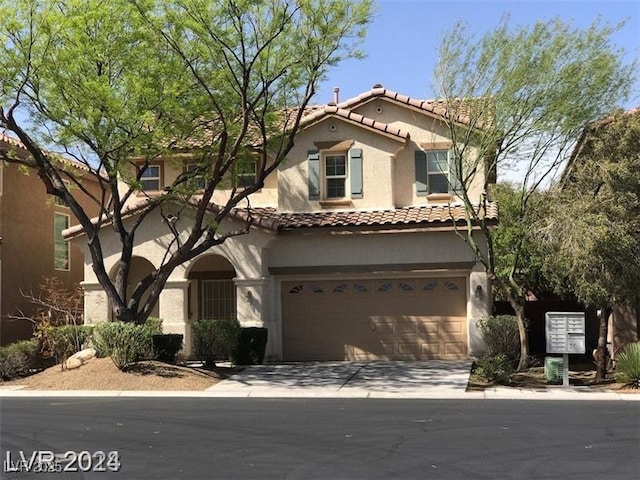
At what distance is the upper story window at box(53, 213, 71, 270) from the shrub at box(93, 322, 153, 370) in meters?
10.4

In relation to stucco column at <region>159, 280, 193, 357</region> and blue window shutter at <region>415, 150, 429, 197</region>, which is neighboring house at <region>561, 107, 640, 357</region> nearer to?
blue window shutter at <region>415, 150, 429, 197</region>

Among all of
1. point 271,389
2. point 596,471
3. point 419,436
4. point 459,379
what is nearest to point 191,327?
point 271,389

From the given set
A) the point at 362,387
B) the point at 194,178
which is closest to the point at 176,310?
the point at 194,178

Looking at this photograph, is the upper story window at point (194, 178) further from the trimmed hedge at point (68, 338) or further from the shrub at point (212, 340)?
the trimmed hedge at point (68, 338)

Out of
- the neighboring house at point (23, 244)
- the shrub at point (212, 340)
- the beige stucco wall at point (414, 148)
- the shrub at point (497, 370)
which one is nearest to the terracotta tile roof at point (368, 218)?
the beige stucco wall at point (414, 148)

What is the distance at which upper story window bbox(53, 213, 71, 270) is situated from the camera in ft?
88.9

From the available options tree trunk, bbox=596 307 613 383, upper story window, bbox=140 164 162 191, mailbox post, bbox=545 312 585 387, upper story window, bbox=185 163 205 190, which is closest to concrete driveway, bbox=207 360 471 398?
mailbox post, bbox=545 312 585 387

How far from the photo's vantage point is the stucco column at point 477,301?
20.1 meters

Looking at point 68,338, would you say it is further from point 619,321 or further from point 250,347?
point 619,321

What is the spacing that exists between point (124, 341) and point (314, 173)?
821 cm

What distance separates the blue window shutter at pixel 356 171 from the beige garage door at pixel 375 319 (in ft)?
9.35

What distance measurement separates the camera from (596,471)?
8.15 meters

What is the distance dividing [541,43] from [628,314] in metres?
7.33

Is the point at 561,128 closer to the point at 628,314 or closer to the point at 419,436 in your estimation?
the point at 628,314
